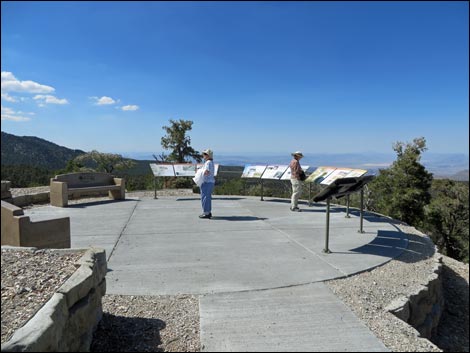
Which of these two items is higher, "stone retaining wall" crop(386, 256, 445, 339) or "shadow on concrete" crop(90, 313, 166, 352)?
"shadow on concrete" crop(90, 313, 166, 352)

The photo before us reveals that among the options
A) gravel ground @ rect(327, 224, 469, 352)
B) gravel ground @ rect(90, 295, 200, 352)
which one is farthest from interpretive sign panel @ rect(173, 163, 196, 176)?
gravel ground @ rect(90, 295, 200, 352)

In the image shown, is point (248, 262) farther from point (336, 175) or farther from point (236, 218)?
point (336, 175)

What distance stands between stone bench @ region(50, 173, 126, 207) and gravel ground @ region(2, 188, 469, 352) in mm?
6917

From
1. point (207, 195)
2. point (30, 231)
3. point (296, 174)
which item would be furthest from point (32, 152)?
point (30, 231)

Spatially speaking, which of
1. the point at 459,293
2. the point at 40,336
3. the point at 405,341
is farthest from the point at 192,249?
the point at 459,293

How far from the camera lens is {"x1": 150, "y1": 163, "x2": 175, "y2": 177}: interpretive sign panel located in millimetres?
12059

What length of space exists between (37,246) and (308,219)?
625 centimetres

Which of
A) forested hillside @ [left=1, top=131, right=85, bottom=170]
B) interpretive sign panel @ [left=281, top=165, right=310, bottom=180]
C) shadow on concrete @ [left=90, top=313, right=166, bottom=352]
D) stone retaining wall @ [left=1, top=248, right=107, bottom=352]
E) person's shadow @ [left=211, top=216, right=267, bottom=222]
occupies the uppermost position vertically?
forested hillside @ [left=1, top=131, right=85, bottom=170]

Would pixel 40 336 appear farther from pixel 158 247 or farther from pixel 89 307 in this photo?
pixel 158 247

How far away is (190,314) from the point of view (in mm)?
3781

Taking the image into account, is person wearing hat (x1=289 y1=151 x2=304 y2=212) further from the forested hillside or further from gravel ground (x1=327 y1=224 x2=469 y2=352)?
the forested hillside

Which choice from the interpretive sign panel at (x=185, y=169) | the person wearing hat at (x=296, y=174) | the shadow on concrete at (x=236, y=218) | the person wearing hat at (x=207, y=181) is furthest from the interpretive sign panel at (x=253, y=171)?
the person wearing hat at (x=207, y=181)

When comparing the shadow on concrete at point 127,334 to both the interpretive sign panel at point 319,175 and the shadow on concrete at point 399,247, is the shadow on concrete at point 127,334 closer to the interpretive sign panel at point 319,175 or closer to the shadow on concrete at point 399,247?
the shadow on concrete at point 399,247

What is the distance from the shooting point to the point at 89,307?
3104 millimetres
